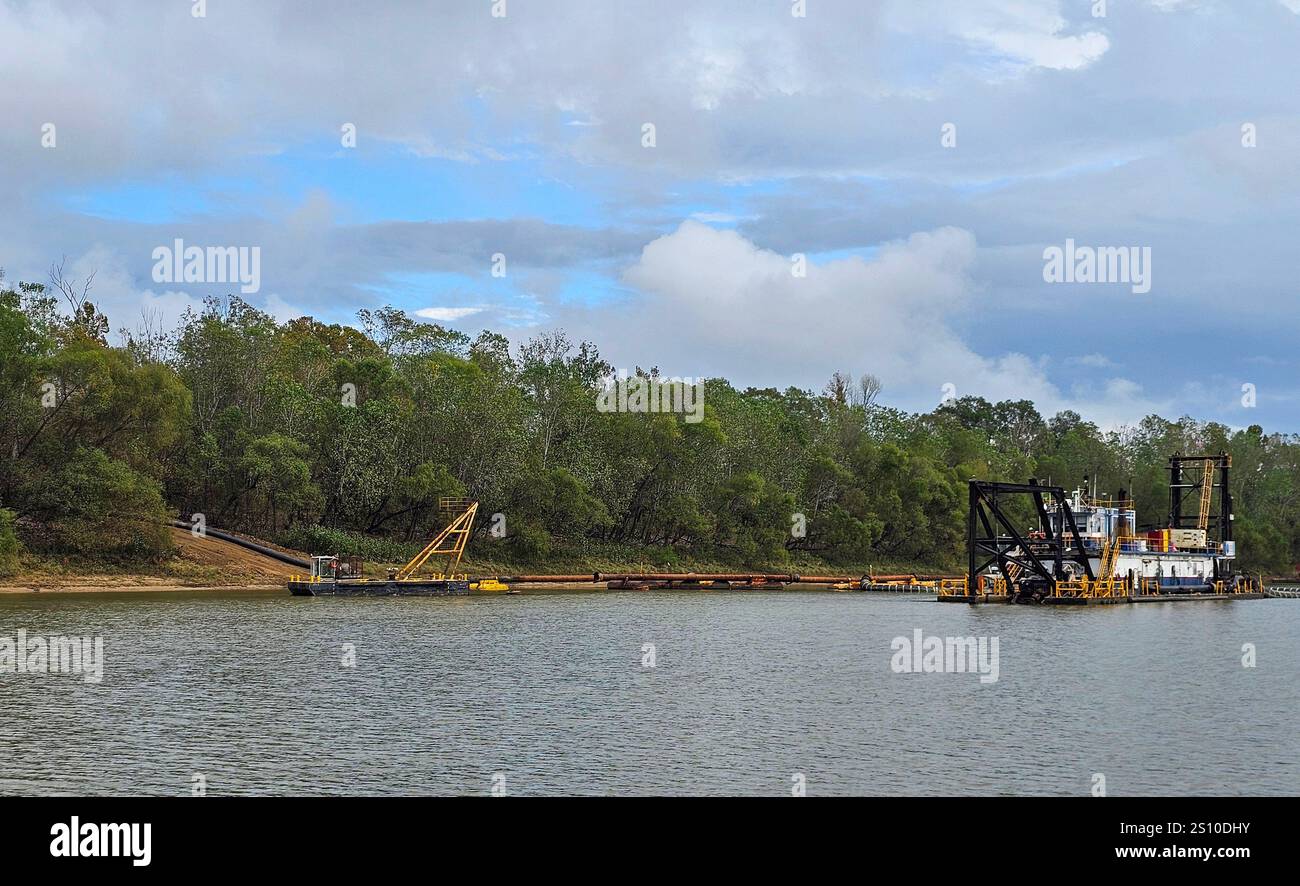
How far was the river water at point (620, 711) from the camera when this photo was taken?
93.2 feet

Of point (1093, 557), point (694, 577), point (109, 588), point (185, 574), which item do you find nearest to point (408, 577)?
point (185, 574)

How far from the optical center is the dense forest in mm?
85312

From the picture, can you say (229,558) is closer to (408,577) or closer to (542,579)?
(408,577)

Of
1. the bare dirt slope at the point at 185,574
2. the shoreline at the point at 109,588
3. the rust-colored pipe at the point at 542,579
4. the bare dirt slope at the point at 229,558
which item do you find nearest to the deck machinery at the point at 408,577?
the bare dirt slope at the point at 229,558

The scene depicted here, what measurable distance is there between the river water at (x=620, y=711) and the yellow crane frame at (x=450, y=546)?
87.8ft

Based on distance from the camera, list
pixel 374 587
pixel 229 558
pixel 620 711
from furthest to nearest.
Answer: pixel 229 558 < pixel 374 587 < pixel 620 711

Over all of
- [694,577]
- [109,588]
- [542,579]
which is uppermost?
[109,588]

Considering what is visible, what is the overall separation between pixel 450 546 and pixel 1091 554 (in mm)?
50931

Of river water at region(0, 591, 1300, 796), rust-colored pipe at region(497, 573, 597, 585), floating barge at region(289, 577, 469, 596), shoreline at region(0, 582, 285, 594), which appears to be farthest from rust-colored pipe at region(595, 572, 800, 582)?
river water at region(0, 591, 1300, 796)

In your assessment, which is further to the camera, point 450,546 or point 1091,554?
point 450,546

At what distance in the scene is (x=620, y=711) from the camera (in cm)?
3766
